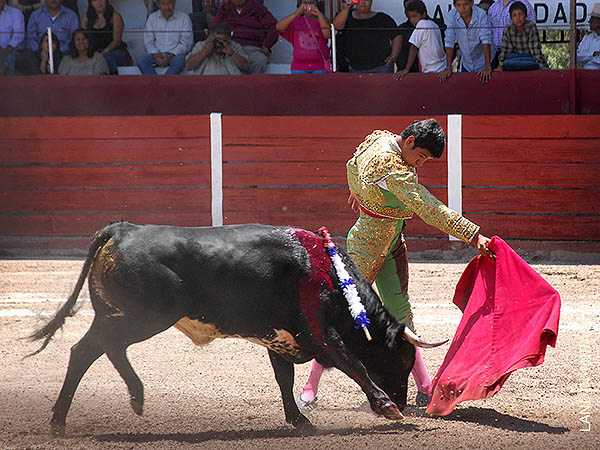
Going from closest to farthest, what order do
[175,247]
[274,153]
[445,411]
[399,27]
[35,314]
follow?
[175,247] → [445,411] → [35,314] → [399,27] → [274,153]

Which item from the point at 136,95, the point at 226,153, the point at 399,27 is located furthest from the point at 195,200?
the point at 399,27

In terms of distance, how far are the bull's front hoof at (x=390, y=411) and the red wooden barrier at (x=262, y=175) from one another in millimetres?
4230

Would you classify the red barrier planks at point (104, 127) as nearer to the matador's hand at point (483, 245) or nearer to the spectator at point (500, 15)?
the spectator at point (500, 15)

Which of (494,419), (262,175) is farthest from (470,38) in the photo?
(494,419)

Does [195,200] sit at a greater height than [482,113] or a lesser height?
lesser

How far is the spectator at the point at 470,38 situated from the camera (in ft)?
23.0

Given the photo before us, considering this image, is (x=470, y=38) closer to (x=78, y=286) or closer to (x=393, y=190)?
(x=393, y=190)

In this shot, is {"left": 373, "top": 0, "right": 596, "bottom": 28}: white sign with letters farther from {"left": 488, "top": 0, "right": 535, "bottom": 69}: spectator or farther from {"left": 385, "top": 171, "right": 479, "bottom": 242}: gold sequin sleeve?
{"left": 385, "top": 171, "right": 479, "bottom": 242}: gold sequin sleeve

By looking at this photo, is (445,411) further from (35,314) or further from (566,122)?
(566,122)

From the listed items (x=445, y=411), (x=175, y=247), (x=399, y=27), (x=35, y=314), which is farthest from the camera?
(x=399, y=27)

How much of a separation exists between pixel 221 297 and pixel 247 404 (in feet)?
2.26

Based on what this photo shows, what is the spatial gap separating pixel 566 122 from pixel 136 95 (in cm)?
358

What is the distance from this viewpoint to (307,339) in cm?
333

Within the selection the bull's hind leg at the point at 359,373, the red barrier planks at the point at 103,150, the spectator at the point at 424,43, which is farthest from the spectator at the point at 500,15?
the bull's hind leg at the point at 359,373
